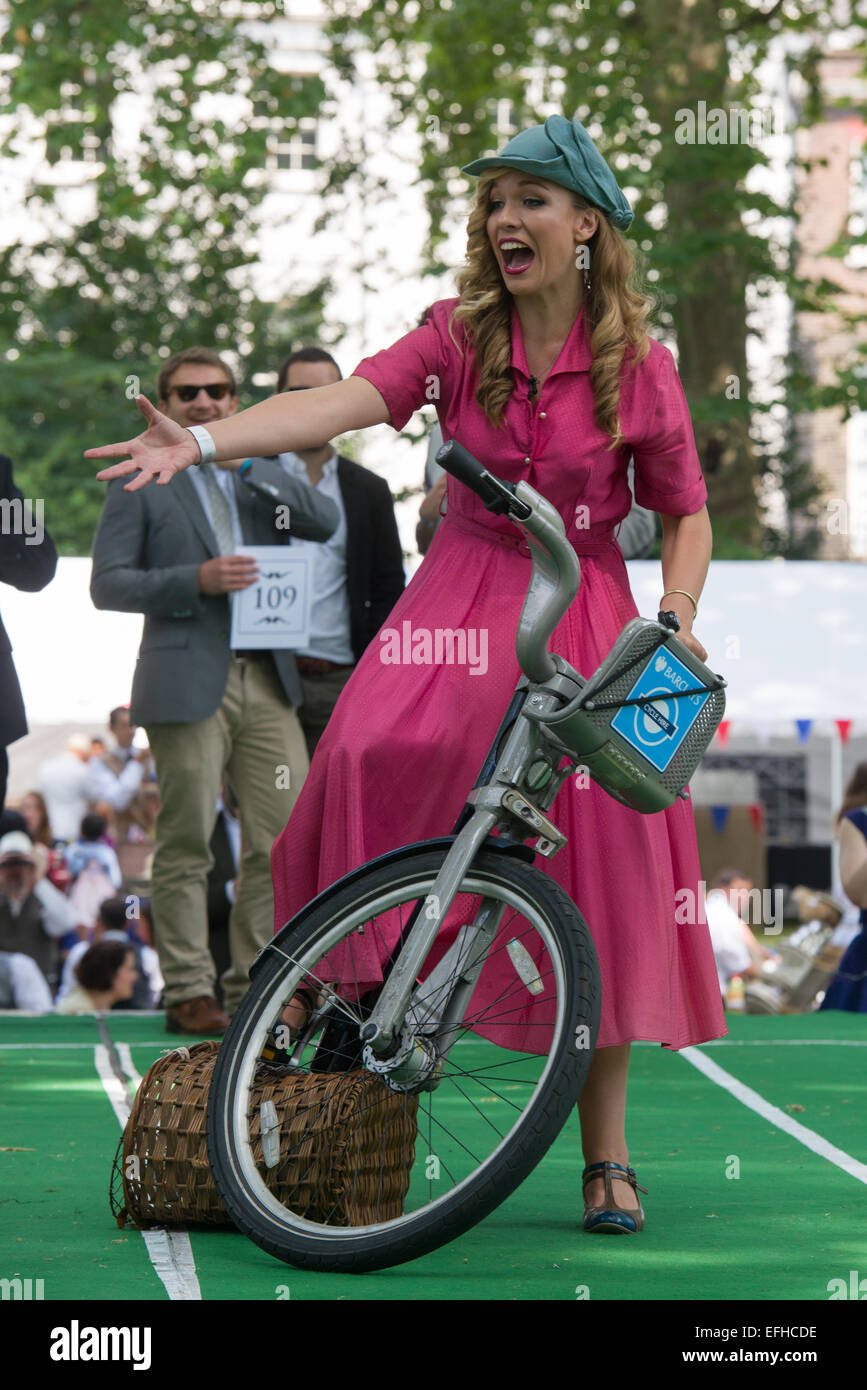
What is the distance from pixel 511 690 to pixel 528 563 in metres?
0.28

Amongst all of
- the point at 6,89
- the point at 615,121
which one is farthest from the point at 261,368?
the point at 615,121

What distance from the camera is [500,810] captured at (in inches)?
146

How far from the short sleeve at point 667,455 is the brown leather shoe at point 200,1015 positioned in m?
3.69

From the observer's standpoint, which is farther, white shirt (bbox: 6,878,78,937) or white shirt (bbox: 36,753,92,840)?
white shirt (bbox: 36,753,92,840)

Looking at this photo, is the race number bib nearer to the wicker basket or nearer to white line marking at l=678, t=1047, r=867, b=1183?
white line marking at l=678, t=1047, r=867, b=1183

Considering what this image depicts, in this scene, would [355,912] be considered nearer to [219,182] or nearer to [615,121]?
[615,121]

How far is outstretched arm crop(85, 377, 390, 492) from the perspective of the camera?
3564mm

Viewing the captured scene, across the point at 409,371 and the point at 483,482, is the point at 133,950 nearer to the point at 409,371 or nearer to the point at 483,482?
the point at 409,371

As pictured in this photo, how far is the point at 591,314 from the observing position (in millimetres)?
4211

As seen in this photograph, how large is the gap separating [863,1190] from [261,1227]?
1.69 metres

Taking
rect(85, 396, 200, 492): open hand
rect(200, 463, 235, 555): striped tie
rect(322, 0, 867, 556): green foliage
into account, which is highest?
rect(322, 0, 867, 556): green foliage

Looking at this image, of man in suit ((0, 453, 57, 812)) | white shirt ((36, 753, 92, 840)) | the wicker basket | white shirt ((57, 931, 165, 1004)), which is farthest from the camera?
white shirt ((36, 753, 92, 840))

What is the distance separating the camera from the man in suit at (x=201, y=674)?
7.38m

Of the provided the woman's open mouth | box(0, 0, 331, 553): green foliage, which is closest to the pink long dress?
the woman's open mouth
